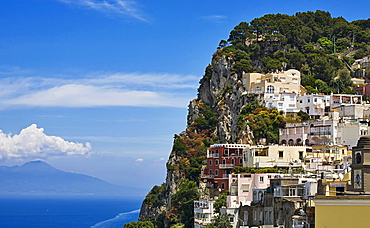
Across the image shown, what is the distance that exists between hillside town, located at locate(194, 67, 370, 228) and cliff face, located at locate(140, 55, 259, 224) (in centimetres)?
247

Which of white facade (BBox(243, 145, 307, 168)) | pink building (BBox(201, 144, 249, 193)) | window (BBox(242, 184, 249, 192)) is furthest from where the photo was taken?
pink building (BBox(201, 144, 249, 193))

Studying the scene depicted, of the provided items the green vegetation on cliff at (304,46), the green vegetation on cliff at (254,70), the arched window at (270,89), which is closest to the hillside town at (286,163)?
the arched window at (270,89)

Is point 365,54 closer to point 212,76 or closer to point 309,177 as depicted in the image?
point 212,76

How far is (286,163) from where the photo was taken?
185 ft

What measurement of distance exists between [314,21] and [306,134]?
4457 centimetres

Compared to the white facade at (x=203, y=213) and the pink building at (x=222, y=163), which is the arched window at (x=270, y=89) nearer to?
the pink building at (x=222, y=163)

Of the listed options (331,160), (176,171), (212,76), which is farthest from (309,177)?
(212,76)

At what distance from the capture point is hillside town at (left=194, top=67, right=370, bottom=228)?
141 ft

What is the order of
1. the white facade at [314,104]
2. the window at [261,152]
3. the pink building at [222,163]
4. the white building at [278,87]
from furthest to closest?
the white building at [278,87], the white facade at [314,104], the pink building at [222,163], the window at [261,152]

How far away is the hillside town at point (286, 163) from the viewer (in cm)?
4291

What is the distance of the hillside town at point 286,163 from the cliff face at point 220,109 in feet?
8.11

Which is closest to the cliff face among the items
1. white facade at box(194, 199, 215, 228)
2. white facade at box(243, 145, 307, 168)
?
white facade at box(243, 145, 307, 168)

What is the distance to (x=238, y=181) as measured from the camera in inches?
2087

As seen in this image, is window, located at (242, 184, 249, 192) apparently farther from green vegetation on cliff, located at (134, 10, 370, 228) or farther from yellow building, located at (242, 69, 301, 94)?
yellow building, located at (242, 69, 301, 94)
